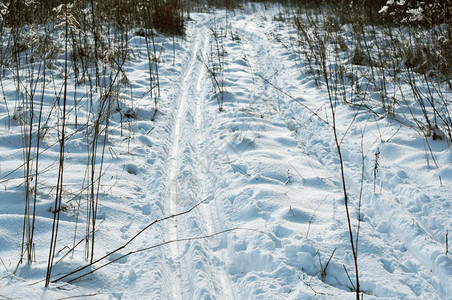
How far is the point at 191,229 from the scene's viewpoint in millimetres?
2652

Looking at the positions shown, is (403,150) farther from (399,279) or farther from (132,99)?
(132,99)

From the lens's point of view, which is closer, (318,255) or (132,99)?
(318,255)

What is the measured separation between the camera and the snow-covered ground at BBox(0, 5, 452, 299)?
2148mm

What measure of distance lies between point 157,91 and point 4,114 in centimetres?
205

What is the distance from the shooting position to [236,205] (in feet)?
9.73

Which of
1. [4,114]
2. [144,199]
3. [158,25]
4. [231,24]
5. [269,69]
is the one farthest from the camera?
[231,24]

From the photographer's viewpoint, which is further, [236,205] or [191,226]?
[236,205]

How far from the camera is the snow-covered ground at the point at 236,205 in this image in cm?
215

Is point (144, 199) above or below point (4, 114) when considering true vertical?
below

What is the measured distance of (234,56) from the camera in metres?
7.82

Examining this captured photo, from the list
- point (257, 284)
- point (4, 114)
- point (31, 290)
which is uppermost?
point (4, 114)

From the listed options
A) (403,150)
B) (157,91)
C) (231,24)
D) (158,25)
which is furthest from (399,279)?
(231,24)

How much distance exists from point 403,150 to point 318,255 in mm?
1844

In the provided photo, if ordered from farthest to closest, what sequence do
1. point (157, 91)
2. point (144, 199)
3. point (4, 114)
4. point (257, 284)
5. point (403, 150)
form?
point (157, 91), point (4, 114), point (403, 150), point (144, 199), point (257, 284)
